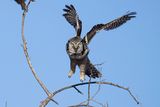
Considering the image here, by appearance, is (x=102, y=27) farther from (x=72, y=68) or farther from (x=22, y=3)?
(x=22, y=3)

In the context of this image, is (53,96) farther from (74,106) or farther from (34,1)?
(34,1)

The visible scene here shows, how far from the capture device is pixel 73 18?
896cm

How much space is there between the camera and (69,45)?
7707 millimetres

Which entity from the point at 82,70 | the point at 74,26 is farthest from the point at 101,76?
the point at 74,26

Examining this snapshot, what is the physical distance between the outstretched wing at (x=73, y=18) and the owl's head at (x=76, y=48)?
43cm

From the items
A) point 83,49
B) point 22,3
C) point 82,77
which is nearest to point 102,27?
point 83,49

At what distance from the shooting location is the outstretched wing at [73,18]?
27.3ft

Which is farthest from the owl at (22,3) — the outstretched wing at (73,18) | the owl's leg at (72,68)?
the outstretched wing at (73,18)

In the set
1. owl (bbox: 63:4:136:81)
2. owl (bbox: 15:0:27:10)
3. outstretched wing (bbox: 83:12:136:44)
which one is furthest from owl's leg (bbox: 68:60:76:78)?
owl (bbox: 15:0:27:10)

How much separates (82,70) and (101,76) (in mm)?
2722

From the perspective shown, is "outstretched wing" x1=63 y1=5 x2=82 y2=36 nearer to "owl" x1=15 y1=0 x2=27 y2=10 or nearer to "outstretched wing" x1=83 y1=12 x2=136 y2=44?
"outstretched wing" x1=83 y1=12 x2=136 y2=44

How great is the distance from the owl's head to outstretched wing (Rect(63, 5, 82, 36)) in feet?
1.40

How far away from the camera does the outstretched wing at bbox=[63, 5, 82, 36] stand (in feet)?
27.3

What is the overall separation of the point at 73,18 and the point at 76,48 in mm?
1349
